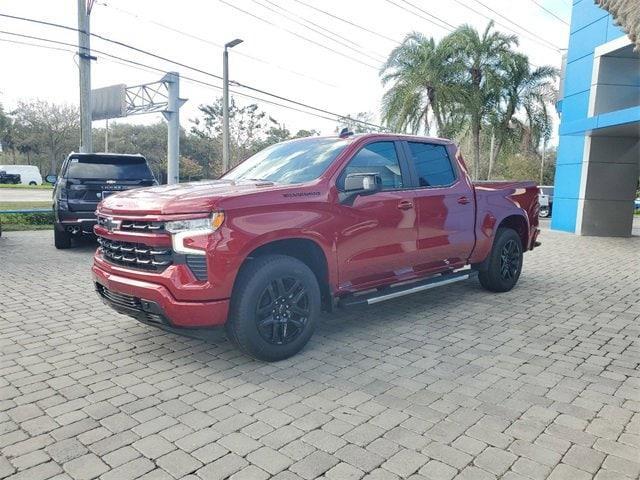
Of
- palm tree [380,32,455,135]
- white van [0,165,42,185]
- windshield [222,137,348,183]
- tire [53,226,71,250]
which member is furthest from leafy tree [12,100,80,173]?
windshield [222,137,348,183]

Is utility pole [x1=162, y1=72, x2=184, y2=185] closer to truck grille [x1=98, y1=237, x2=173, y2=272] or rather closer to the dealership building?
the dealership building

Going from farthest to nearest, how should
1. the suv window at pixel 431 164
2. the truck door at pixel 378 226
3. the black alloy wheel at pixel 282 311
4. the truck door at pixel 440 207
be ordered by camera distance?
the suv window at pixel 431 164 < the truck door at pixel 440 207 < the truck door at pixel 378 226 < the black alloy wheel at pixel 282 311

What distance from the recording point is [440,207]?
5.50 meters

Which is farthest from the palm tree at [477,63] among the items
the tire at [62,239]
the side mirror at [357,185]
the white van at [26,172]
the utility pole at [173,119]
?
the white van at [26,172]

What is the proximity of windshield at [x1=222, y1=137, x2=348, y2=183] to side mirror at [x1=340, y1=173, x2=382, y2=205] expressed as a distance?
29 cm

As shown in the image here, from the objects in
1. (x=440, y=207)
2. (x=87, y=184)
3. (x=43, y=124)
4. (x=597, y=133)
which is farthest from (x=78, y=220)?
(x=43, y=124)

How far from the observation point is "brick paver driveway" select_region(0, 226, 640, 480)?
2.73 m

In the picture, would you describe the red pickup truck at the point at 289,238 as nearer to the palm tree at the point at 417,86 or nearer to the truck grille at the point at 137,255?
the truck grille at the point at 137,255

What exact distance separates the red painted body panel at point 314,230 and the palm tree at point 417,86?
18.0m

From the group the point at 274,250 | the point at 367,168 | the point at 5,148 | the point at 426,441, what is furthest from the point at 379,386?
the point at 5,148

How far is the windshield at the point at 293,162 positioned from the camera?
4.66 meters

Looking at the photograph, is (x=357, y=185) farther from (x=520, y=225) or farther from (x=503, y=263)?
(x=520, y=225)

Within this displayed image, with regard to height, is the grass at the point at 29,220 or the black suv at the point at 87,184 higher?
the black suv at the point at 87,184

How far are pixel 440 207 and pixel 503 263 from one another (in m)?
1.83
